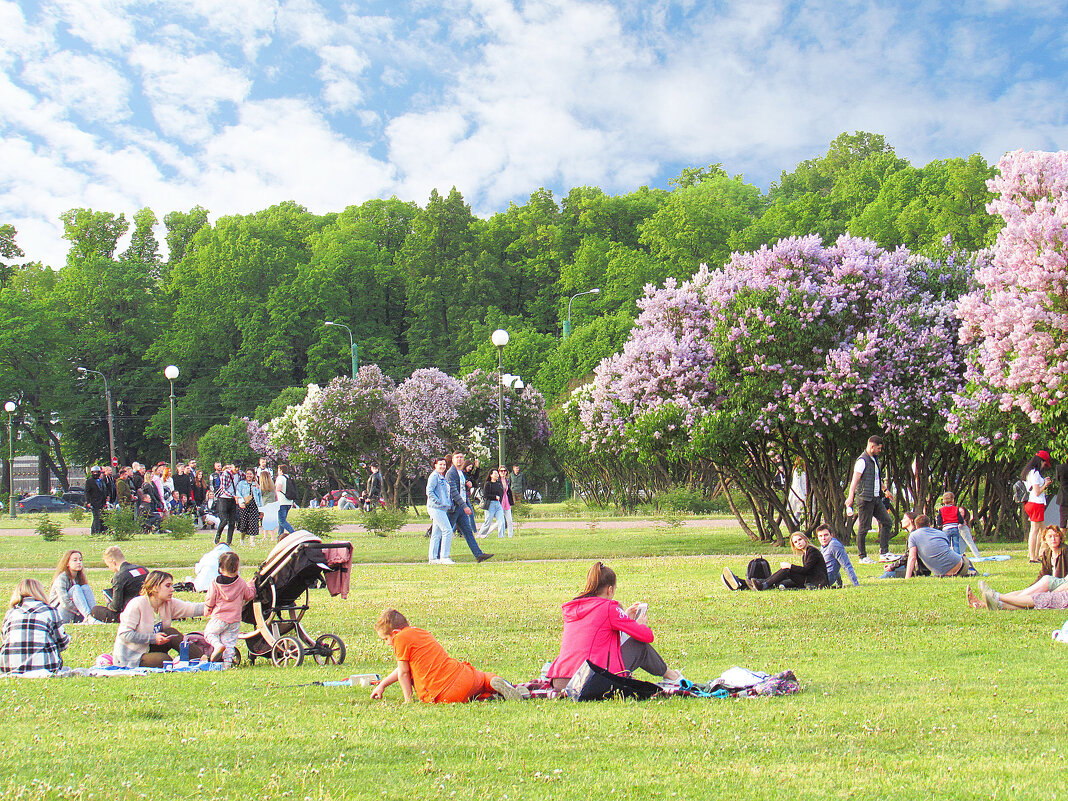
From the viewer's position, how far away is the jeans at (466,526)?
1967 cm

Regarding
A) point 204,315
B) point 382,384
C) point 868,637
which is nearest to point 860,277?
point 868,637

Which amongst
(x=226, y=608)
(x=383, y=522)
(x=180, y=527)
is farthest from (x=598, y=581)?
(x=180, y=527)

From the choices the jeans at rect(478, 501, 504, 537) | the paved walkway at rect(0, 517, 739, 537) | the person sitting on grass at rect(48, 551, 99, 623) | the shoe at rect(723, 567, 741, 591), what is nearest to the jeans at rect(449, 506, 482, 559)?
the jeans at rect(478, 501, 504, 537)

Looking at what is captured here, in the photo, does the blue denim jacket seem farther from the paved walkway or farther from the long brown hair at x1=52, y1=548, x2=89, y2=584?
the paved walkway

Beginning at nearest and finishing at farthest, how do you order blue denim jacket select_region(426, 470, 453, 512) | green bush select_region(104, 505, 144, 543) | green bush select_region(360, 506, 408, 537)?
blue denim jacket select_region(426, 470, 453, 512), green bush select_region(360, 506, 408, 537), green bush select_region(104, 505, 144, 543)

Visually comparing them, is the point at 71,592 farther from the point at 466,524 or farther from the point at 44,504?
the point at 44,504

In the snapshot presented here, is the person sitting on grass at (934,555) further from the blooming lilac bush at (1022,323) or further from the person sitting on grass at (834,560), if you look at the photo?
the blooming lilac bush at (1022,323)

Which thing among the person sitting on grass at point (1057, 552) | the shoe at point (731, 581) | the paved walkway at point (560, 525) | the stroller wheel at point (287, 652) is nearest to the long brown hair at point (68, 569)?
the stroller wheel at point (287, 652)

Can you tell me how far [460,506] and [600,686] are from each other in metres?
12.9

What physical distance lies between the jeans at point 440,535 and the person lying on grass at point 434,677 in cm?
1182

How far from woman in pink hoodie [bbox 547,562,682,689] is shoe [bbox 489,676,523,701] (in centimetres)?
36

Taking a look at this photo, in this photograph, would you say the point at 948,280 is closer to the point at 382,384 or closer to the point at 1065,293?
the point at 1065,293

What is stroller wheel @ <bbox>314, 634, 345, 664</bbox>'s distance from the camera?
9781 mm

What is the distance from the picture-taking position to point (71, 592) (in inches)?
485
